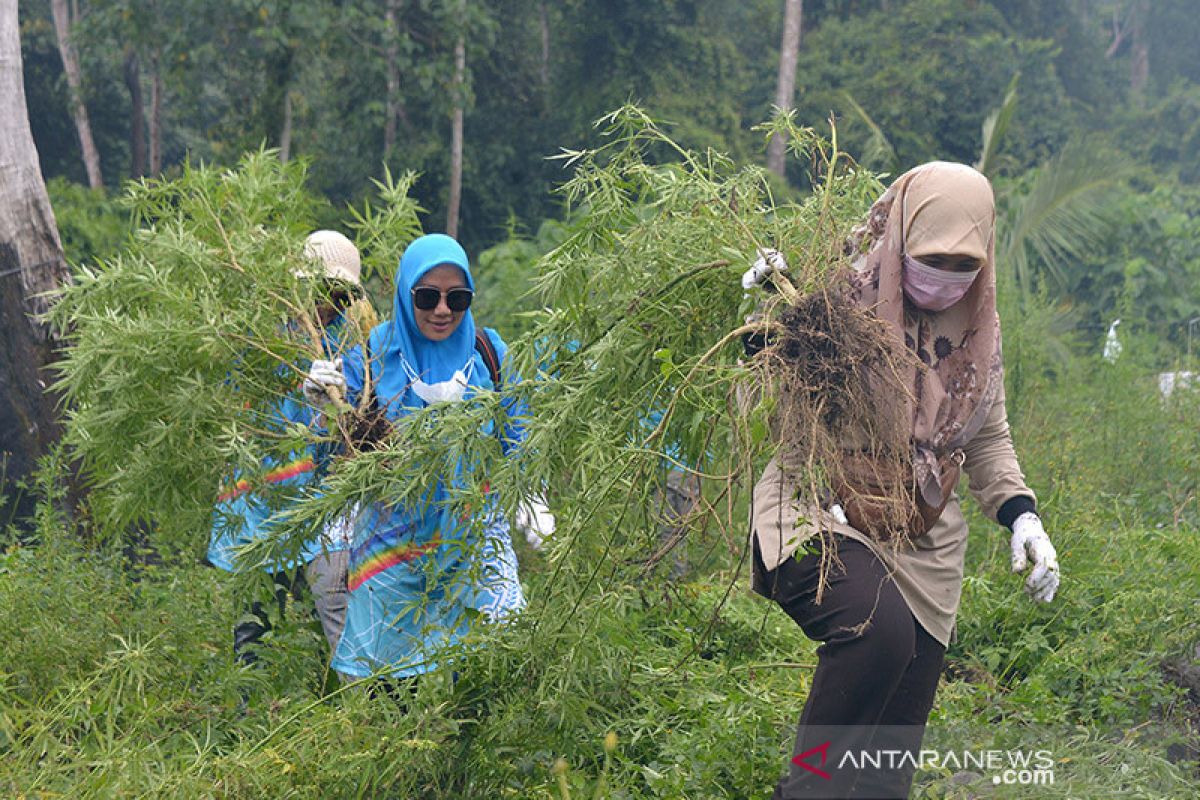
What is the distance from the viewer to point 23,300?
20.3 ft

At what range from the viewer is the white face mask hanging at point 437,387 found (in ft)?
12.7

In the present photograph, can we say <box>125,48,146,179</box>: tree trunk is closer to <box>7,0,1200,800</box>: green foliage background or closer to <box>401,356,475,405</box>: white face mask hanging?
<box>7,0,1200,800</box>: green foliage background

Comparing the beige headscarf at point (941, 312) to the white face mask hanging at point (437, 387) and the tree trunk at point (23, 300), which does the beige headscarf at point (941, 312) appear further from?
the tree trunk at point (23, 300)

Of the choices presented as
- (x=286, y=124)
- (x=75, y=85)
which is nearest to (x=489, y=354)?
(x=286, y=124)

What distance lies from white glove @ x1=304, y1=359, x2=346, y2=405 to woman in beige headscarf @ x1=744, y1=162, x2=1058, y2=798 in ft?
4.92

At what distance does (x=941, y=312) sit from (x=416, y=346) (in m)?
1.68

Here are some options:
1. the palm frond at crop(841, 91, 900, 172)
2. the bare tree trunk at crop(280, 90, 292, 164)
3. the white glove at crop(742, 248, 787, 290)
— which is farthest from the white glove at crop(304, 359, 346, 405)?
the bare tree trunk at crop(280, 90, 292, 164)

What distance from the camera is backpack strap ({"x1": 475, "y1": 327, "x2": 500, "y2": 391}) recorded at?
3982 millimetres

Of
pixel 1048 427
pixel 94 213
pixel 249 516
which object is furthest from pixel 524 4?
pixel 249 516

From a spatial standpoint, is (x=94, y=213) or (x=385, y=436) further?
(x=94, y=213)

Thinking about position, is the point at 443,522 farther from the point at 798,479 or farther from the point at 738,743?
the point at 798,479

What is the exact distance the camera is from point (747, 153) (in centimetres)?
1814

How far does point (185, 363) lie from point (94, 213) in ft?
42.7

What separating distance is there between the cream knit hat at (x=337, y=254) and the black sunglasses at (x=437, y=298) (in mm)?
693
